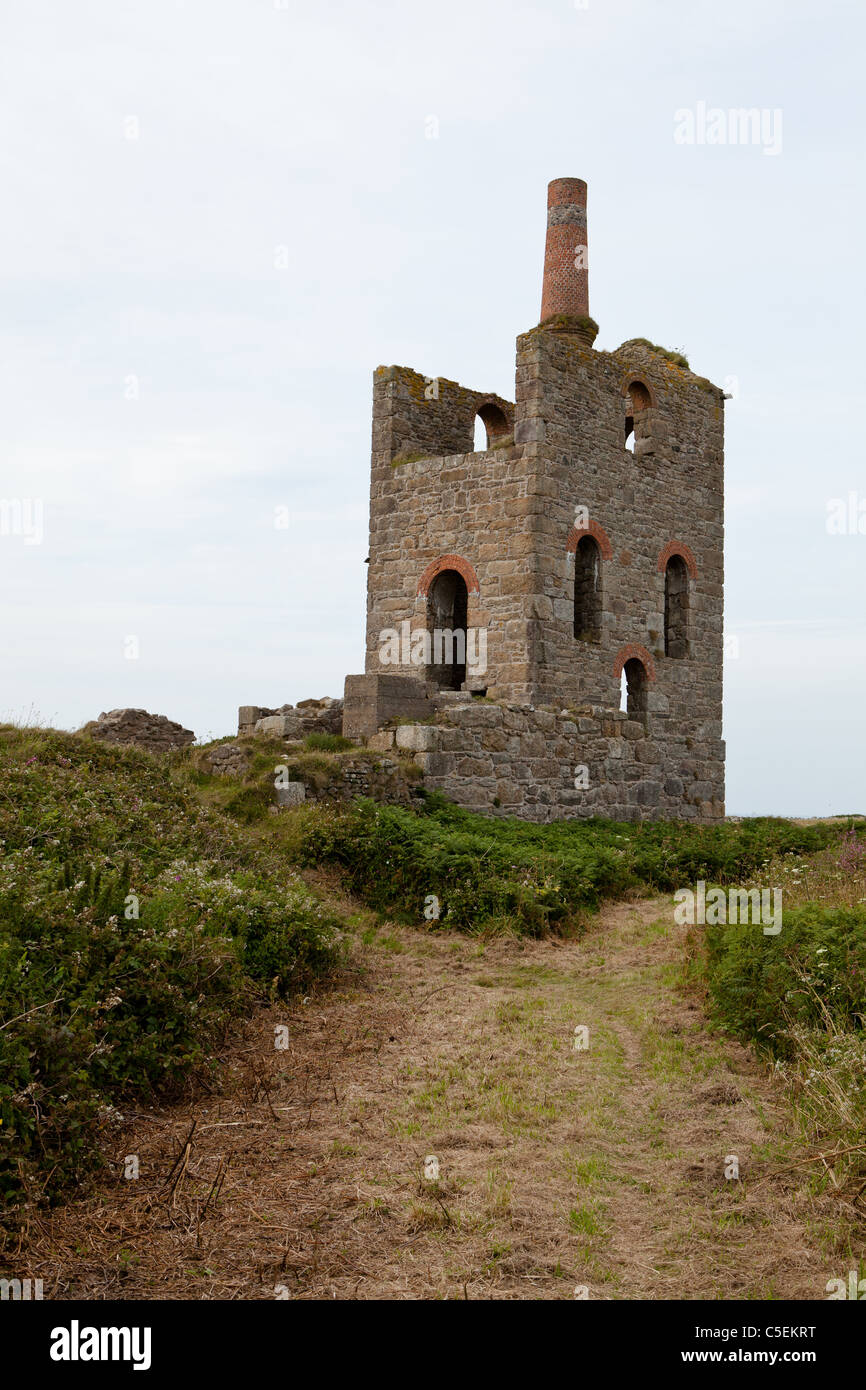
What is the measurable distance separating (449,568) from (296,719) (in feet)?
14.2

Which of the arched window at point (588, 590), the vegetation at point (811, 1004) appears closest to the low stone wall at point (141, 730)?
the arched window at point (588, 590)

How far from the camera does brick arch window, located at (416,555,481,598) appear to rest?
17.6 metres

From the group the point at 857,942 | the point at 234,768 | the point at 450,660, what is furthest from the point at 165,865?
the point at 450,660

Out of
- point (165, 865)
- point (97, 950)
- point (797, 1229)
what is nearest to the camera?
point (797, 1229)

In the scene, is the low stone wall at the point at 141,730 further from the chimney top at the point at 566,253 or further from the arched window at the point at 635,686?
the chimney top at the point at 566,253

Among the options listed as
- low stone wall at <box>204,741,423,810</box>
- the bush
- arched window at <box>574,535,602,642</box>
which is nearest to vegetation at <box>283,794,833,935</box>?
low stone wall at <box>204,741,423,810</box>

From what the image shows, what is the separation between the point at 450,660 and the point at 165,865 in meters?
10.0

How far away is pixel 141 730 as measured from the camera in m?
16.2

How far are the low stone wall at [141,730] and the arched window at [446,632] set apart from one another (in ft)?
14.0

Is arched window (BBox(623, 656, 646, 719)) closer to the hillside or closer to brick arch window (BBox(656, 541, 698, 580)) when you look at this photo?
brick arch window (BBox(656, 541, 698, 580))

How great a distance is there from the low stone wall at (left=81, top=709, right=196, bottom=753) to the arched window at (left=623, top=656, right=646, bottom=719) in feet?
25.6
